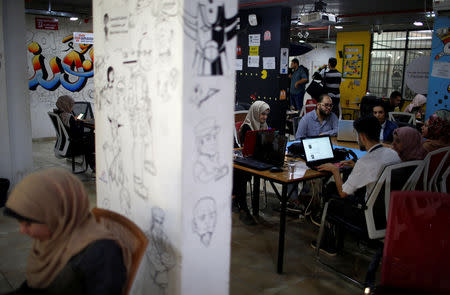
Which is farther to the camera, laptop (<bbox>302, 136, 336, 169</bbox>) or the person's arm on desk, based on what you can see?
laptop (<bbox>302, 136, 336, 169</bbox>)

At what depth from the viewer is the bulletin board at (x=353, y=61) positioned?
11500 mm

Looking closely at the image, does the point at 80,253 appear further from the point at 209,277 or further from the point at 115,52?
the point at 115,52

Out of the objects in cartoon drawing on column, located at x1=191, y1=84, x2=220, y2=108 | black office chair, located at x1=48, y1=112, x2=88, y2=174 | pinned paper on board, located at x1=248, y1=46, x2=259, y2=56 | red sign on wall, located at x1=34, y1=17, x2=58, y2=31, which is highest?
red sign on wall, located at x1=34, y1=17, x2=58, y2=31

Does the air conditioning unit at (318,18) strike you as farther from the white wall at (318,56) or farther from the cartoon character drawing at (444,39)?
the white wall at (318,56)

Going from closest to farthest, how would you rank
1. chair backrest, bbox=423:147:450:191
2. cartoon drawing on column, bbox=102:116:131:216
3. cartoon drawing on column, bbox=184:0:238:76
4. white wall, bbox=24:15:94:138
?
cartoon drawing on column, bbox=184:0:238:76 → cartoon drawing on column, bbox=102:116:131:216 → chair backrest, bbox=423:147:450:191 → white wall, bbox=24:15:94:138

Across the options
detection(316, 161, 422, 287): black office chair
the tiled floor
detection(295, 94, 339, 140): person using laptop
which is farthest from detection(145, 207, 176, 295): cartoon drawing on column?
detection(295, 94, 339, 140): person using laptop

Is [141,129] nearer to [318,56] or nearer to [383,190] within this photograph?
[383,190]

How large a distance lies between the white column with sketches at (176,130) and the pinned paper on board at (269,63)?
529cm

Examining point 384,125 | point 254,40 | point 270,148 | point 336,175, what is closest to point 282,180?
point 336,175

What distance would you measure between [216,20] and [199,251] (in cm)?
112

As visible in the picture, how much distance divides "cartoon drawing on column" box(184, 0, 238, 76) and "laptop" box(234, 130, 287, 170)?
6.20 feet

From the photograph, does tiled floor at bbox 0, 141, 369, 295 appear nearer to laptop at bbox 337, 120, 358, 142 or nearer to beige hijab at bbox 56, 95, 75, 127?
laptop at bbox 337, 120, 358, 142

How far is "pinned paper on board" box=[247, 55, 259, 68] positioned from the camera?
7520 mm

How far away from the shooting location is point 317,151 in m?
3.90
